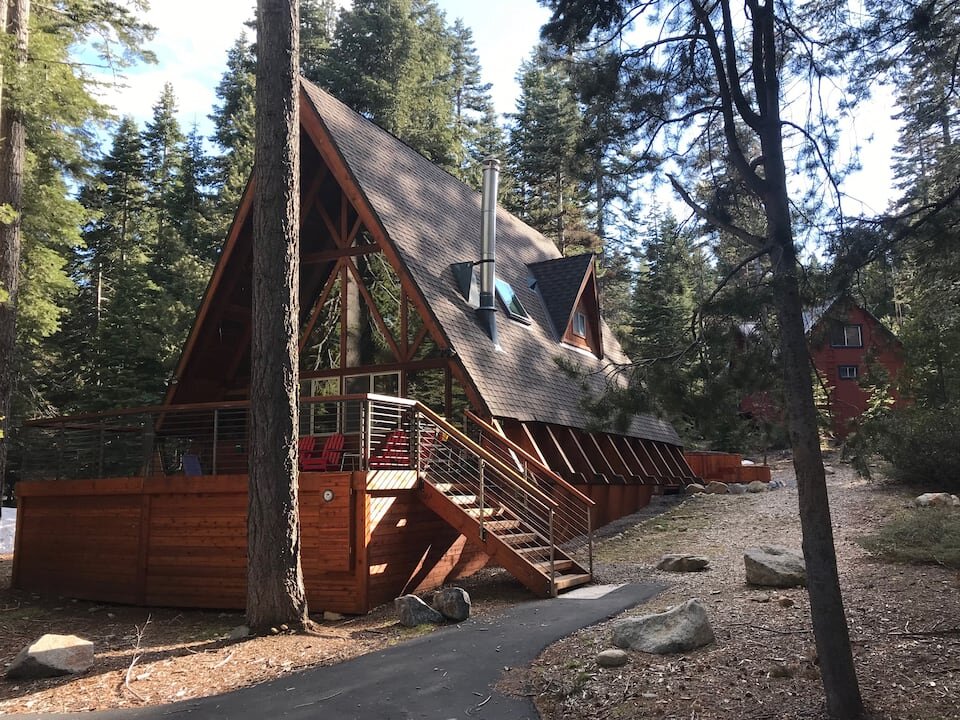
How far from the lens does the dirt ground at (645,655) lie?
4.88 metres

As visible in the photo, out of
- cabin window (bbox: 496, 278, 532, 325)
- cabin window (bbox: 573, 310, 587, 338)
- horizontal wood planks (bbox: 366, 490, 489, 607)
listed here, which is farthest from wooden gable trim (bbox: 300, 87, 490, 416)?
cabin window (bbox: 573, 310, 587, 338)

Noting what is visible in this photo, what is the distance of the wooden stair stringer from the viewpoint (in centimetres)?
877

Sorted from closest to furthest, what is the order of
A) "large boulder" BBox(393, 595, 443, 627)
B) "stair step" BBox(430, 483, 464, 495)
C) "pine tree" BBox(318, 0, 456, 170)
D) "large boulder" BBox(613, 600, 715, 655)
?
"large boulder" BBox(613, 600, 715, 655)
"large boulder" BBox(393, 595, 443, 627)
"stair step" BBox(430, 483, 464, 495)
"pine tree" BBox(318, 0, 456, 170)

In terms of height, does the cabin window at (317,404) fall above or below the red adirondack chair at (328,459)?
above

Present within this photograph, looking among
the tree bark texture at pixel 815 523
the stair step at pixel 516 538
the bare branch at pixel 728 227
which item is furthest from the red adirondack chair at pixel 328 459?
the tree bark texture at pixel 815 523

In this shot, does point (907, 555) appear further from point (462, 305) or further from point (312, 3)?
point (312, 3)

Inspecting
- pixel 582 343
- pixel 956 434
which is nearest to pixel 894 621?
pixel 956 434

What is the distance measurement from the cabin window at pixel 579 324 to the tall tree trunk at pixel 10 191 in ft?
38.6

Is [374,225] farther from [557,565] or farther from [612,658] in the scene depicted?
[612,658]

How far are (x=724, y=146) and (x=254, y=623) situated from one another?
262 inches

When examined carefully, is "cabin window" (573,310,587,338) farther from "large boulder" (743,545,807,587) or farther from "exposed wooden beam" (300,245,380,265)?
"large boulder" (743,545,807,587)

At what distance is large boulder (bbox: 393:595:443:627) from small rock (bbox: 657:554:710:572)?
3787mm

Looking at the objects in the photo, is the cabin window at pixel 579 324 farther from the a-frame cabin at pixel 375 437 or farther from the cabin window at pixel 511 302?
the cabin window at pixel 511 302

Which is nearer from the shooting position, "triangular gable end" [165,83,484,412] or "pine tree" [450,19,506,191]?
"triangular gable end" [165,83,484,412]
